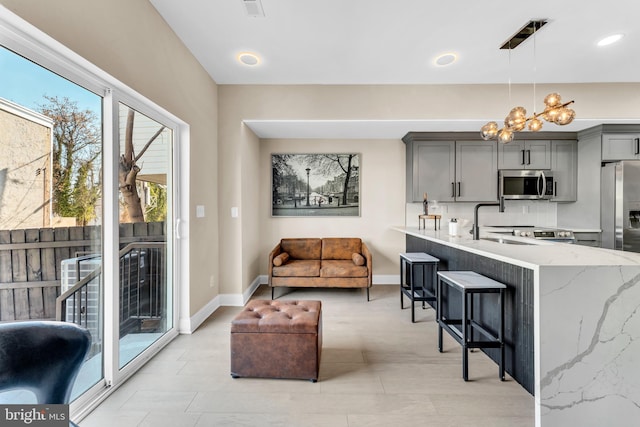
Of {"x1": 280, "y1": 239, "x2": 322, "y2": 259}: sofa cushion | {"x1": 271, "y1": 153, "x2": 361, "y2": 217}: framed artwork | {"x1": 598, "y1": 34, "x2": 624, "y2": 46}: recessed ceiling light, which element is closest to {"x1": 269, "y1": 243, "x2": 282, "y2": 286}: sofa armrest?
{"x1": 280, "y1": 239, "x2": 322, "y2": 259}: sofa cushion

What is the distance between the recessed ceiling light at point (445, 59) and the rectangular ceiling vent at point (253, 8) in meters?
1.86

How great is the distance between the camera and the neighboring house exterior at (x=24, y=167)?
133cm

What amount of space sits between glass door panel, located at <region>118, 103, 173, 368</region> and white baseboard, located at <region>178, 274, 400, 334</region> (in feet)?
0.53

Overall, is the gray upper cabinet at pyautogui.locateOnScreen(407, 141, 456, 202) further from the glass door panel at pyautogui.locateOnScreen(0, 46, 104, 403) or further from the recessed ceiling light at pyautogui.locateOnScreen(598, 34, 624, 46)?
the glass door panel at pyautogui.locateOnScreen(0, 46, 104, 403)

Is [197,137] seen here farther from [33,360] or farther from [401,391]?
[401,391]

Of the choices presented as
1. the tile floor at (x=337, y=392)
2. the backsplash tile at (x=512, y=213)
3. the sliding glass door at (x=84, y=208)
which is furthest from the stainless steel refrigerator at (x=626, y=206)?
the sliding glass door at (x=84, y=208)

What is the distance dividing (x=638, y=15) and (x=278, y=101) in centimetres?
339

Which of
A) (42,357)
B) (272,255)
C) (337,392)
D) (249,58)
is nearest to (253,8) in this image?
(249,58)

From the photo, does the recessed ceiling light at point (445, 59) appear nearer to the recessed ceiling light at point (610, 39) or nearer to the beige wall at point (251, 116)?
the beige wall at point (251, 116)

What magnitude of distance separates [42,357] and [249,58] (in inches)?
117

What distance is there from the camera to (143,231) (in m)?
2.38

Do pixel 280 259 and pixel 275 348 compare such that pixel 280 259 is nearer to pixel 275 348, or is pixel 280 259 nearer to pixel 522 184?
pixel 275 348

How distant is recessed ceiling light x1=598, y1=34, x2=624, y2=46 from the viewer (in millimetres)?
2600

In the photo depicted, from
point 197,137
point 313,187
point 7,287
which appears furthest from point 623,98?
point 7,287
